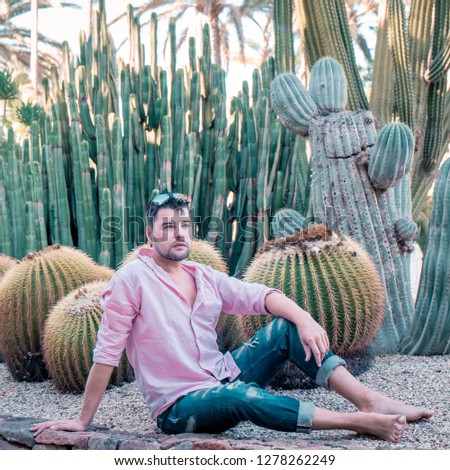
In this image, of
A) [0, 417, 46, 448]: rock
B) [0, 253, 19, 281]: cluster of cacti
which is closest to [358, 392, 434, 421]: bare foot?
[0, 417, 46, 448]: rock

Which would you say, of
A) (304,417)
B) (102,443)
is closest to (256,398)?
(304,417)

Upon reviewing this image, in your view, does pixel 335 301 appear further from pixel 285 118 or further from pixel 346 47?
pixel 346 47

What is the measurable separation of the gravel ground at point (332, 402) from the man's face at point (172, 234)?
77cm

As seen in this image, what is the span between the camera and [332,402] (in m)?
3.52

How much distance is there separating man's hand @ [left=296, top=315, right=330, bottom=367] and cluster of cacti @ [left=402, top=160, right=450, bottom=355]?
192cm

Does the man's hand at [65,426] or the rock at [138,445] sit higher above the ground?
the man's hand at [65,426]

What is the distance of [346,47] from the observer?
6.61 m

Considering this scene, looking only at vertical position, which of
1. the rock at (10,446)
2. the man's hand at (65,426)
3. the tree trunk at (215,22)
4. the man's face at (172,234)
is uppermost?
the tree trunk at (215,22)

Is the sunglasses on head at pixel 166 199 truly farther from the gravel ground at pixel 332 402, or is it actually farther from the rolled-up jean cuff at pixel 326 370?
the gravel ground at pixel 332 402

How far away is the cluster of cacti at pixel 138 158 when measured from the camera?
6164 mm

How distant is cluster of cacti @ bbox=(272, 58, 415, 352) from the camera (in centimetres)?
466

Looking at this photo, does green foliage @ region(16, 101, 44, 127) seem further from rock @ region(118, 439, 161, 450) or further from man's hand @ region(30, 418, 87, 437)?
rock @ region(118, 439, 161, 450)

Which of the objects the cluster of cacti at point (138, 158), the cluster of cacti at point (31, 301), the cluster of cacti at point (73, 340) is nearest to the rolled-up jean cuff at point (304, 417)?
the cluster of cacti at point (73, 340)

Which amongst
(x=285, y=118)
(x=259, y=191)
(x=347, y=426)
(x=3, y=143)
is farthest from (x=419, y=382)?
(x=3, y=143)
